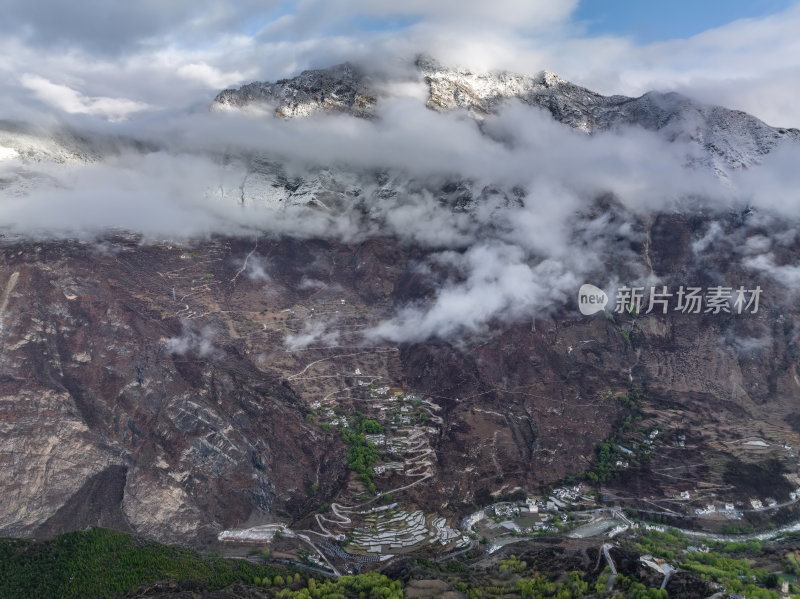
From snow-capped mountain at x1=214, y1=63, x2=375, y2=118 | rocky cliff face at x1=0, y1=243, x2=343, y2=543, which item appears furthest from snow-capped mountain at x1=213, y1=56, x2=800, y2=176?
rocky cliff face at x1=0, y1=243, x2=343, y2=543

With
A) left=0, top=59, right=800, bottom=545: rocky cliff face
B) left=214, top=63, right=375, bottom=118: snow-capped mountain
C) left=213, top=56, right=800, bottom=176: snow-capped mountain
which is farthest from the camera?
left=214, top=63, right=375, bottom=118: snow-capped mountain

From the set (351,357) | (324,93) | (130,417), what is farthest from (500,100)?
(130,417)

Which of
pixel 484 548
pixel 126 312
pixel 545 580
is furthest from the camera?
pixel 126 312

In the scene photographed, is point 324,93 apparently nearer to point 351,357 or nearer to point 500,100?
point 500,100

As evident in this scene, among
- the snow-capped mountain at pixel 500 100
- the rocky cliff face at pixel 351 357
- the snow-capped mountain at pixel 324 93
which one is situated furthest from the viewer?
the snow-capped mountain at pixel 324 93

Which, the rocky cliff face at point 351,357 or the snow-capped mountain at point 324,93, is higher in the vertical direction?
the snow-capped mountain at point 324,93

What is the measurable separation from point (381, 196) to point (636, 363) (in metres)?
66.5

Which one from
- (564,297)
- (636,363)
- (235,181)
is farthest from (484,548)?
Result: (235,181)

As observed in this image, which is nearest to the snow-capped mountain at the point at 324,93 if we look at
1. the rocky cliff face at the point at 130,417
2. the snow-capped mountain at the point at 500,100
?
the snow-capped mountain at the point at 500,100

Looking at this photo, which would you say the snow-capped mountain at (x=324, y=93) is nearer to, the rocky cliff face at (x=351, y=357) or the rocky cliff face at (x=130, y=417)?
the rocky cliff face at (x=351, y=357)

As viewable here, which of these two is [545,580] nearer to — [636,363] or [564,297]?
[636,363]

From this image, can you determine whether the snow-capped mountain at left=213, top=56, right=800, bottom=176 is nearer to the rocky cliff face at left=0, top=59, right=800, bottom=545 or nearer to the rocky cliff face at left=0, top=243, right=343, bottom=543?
the rocky cliff face at left=0, top=59, right=800, bottom=545

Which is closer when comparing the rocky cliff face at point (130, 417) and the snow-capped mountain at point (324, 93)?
the rocky cliff face at point (130, 417)

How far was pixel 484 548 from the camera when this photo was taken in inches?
2867
